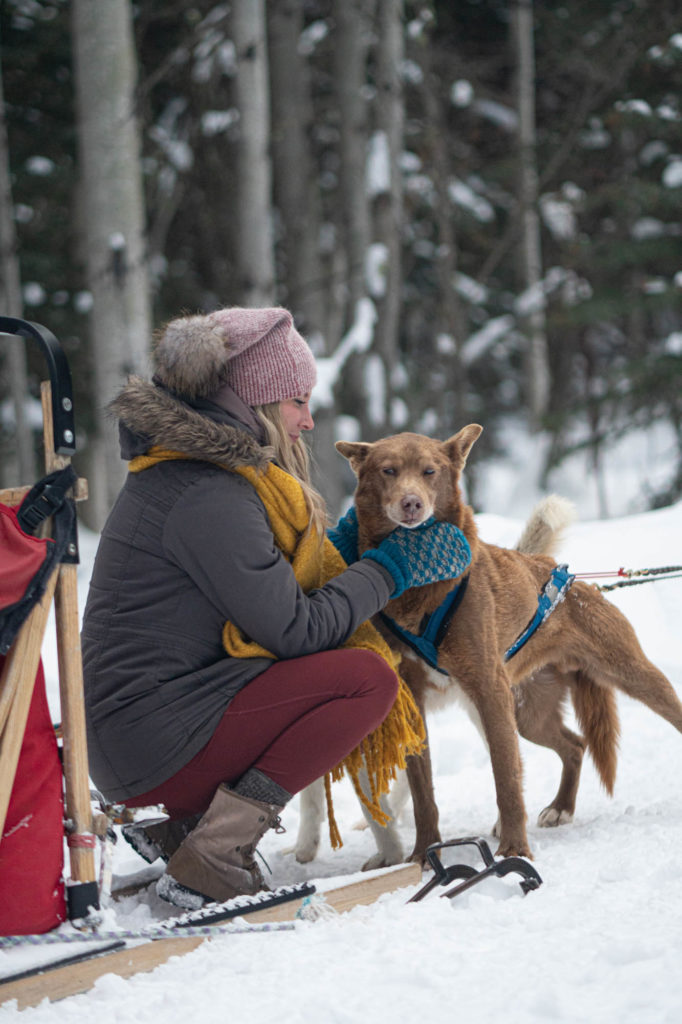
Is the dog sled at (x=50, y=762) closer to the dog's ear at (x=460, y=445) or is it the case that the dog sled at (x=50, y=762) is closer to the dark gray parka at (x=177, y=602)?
the dark gray parka at (x=177, y=602)

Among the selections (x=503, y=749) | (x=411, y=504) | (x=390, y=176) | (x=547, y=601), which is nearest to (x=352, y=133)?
(x=390, y=176)

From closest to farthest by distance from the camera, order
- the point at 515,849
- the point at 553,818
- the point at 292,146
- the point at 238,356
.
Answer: the point at 238,356 < the point at 515,849 < the point at 553,818 < the point at 292,146

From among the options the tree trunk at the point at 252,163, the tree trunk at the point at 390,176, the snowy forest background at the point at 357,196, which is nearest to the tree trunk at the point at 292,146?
the snowy forest background at the point at 357,196

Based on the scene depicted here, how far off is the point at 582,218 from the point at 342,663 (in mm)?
14953

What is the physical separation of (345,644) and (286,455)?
0.54 m

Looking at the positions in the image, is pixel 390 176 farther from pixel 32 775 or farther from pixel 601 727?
pixel 32 775

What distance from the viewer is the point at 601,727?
11.5 ft

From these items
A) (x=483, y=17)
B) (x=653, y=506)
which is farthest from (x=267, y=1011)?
(x=483, y=17)

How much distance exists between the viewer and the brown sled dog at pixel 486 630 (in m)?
2.93

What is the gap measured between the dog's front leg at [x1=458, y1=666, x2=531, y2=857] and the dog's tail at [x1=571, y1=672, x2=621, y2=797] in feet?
2.15

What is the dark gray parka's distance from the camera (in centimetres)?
236

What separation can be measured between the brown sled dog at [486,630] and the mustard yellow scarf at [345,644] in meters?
0.24

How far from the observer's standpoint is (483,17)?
1397 centimetres

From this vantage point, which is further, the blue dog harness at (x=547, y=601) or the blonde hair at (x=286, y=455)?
the blue dog harness at (x=547, y=601)
